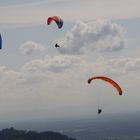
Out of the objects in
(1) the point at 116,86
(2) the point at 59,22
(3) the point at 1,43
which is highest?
(2) the point at 59,22

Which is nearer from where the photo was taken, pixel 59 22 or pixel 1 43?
pixel 1 43

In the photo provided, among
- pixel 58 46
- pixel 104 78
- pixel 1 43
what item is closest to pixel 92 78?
pixel 104 78

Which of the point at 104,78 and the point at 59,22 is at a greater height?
the point at 59,22

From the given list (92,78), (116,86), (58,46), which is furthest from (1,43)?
(116,86)

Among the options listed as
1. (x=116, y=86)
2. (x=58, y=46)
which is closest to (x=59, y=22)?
(x=58, y=46)

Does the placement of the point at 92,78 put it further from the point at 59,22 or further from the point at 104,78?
the point at 59,22

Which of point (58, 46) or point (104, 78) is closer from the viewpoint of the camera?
point (104, 78)

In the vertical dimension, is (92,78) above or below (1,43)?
below

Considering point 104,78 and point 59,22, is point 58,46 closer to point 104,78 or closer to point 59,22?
point 59,22
